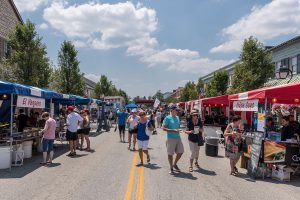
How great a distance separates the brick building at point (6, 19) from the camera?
112 feet

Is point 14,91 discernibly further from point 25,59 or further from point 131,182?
point 25,59

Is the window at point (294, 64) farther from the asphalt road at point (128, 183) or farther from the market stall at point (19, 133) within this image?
the market stall at point (19, 133)

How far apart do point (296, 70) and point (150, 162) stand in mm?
22454

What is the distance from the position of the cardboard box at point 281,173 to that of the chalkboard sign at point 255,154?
23.1 inches

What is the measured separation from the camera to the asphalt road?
7750 mm

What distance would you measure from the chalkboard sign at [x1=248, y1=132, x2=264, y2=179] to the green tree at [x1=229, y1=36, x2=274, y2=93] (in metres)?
20.7

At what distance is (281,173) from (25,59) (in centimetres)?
2332

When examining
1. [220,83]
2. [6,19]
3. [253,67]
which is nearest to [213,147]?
[253,67]

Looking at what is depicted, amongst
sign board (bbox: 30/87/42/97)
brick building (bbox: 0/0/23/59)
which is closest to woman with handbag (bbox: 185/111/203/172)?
sign board (bbox: 30/87/42/97)

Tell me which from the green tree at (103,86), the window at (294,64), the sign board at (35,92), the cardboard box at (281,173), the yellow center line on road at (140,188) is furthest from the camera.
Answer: the green tree at (103,86)

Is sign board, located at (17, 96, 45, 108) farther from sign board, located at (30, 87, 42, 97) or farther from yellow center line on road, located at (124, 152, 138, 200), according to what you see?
yellow center line on road, located at (124, 152, 138, 200)

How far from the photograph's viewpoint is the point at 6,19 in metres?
36.4

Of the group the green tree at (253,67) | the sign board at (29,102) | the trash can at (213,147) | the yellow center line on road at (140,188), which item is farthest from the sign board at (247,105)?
the green tree at (253,67)

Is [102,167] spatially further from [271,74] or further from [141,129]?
[271,74]
